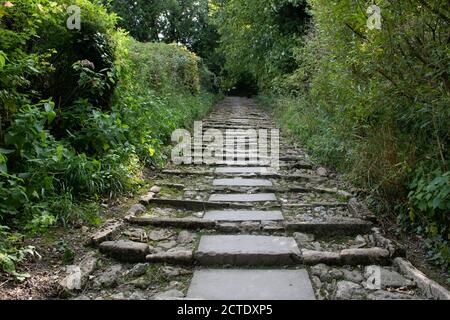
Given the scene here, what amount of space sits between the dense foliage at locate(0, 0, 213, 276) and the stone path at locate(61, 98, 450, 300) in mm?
465

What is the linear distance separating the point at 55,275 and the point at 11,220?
720 millimetres

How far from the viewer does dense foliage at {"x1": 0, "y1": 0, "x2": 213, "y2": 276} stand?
9.94 feet

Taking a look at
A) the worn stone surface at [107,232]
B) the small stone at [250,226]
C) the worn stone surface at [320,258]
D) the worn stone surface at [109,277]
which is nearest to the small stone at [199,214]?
the small stone at [250,226]

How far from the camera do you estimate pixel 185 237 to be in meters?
3.18

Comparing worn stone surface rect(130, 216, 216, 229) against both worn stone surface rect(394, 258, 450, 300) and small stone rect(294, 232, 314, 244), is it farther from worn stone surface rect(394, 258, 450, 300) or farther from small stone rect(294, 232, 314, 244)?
worn stone surface rect(394, 258, 450, 300)

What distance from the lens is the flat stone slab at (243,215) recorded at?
3562 mm

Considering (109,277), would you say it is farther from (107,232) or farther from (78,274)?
(107,232)

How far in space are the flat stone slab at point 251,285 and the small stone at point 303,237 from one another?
0.51m

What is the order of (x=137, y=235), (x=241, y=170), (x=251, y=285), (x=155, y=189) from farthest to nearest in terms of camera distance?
(x=241, y=170) < (x=155, y=189) < (x=137, y=235) < (x=251, y=285)

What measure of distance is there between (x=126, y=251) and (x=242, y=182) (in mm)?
2296

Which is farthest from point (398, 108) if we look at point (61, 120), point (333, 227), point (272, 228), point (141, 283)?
point (61, 120)

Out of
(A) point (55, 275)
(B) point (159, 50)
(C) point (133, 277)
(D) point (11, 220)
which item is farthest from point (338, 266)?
(B) point (159, 50)

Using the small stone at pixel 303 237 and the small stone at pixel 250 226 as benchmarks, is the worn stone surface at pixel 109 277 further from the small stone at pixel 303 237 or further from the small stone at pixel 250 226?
the small stone at pixel 303 237

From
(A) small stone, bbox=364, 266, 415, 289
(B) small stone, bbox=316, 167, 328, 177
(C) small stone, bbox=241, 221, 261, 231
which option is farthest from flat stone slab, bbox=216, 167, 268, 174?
(A) small stone, bbox=364, 266, 415, 289
